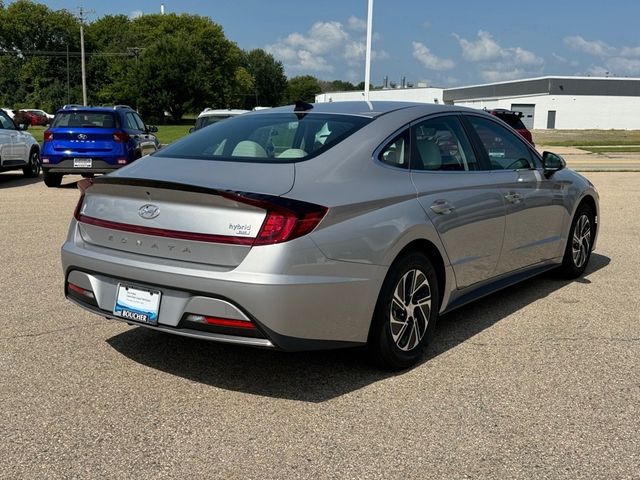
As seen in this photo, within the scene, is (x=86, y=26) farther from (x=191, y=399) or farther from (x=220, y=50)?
(x=191, y=399)

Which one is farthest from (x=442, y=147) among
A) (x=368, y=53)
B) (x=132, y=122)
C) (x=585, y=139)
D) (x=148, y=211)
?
(x=585, y=139)

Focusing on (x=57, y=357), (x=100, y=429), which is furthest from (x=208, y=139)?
(x=100, y=429)

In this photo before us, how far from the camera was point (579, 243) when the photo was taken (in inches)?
252

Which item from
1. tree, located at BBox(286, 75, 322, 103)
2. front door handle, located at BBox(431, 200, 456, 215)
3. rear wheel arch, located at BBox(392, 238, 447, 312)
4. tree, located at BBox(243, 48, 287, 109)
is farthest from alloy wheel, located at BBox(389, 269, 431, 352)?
tree, located at BBox(286, 75, 322, 103)

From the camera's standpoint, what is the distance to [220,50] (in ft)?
323

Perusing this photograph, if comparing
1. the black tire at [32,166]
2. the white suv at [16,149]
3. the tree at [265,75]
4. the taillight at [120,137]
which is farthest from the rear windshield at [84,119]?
the tree at [265,75]

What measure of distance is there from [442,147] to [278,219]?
1.76 meters

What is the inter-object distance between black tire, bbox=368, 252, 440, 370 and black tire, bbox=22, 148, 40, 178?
46.6 feet

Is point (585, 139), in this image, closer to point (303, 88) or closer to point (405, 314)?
point (405, 314)

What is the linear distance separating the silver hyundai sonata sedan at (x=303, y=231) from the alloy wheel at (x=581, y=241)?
164 cm

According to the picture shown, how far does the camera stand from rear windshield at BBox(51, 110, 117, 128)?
1359 centimetres

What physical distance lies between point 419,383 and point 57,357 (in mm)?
2232

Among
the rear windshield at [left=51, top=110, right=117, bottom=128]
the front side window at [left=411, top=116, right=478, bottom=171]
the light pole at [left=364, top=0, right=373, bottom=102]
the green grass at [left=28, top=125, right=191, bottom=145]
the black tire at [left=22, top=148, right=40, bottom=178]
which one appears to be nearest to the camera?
the front side window at [left=411, top=116, right=478, bottom=171]

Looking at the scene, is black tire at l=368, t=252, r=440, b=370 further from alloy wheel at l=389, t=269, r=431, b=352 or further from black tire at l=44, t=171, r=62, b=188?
black tire at l=44, t=171, r=62, b=188
